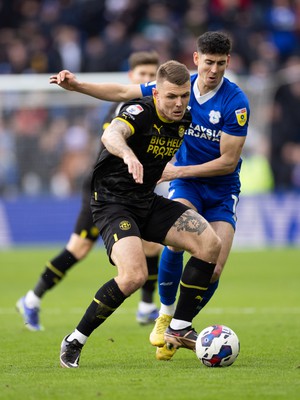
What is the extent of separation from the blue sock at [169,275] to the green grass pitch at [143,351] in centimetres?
48

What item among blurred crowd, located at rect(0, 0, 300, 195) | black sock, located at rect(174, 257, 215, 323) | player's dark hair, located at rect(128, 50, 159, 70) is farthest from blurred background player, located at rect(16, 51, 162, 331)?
blurred crowd, located at rect(0, 0, 300, 195)

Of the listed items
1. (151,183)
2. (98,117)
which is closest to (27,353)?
(151,183)

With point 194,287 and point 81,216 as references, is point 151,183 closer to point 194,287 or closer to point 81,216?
point 194,287

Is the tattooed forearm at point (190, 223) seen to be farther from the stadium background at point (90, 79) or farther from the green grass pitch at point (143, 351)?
the stadium background at point (90, 79)

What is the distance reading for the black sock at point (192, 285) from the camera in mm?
7730

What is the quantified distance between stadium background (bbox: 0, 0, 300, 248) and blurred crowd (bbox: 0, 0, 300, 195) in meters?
0.03

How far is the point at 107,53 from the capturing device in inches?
872

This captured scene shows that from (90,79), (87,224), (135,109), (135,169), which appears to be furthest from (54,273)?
(90,79)

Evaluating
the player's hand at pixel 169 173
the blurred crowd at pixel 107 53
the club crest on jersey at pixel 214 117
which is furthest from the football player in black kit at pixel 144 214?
the blurred crowd at pixel 107 53

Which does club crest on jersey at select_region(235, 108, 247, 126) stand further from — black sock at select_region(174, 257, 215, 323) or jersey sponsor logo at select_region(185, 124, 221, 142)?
black sock at select_region(174, 257, 215, 323)

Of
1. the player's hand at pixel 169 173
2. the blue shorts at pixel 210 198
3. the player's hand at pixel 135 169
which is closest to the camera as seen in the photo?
the player's hand at pixel 135 169

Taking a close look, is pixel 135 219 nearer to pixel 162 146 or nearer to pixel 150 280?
pixel 162 146

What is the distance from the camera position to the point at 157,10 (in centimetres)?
2389

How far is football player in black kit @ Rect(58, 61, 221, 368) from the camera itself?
7.25 m
